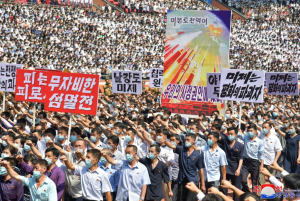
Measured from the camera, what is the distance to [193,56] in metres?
16.3

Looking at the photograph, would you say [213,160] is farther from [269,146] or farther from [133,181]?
[269,146]

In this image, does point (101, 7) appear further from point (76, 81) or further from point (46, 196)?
point (46, 196)

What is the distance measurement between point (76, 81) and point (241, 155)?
9.86ft

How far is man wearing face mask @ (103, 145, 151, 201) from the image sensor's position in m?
6.78

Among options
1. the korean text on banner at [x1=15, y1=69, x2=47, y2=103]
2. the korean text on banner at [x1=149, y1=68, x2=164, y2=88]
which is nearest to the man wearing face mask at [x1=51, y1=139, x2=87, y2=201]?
the korean text on banner at [x1=15, y1=69, x2=47, y2=103]

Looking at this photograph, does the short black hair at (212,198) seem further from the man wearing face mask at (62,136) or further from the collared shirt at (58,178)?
the man wearing face mask at (62,136)

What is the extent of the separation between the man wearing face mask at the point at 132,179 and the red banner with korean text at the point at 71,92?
92.0 inches

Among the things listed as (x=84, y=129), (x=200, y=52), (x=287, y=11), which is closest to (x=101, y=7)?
(x=287, y=11)

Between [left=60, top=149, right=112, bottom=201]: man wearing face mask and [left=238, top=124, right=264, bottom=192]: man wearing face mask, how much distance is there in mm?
3719

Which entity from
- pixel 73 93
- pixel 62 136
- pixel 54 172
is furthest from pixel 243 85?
pixel 54 172

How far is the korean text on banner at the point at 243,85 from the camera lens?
36.1 feet

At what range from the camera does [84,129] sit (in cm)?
975

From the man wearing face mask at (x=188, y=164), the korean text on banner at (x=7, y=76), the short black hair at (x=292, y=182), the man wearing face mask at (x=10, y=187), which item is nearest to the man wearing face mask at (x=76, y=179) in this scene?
the man wearing face mask at (x=10, y=187)

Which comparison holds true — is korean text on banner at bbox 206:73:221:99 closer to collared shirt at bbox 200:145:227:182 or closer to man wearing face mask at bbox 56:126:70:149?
collared shirt at bbox 200:145:227:182
